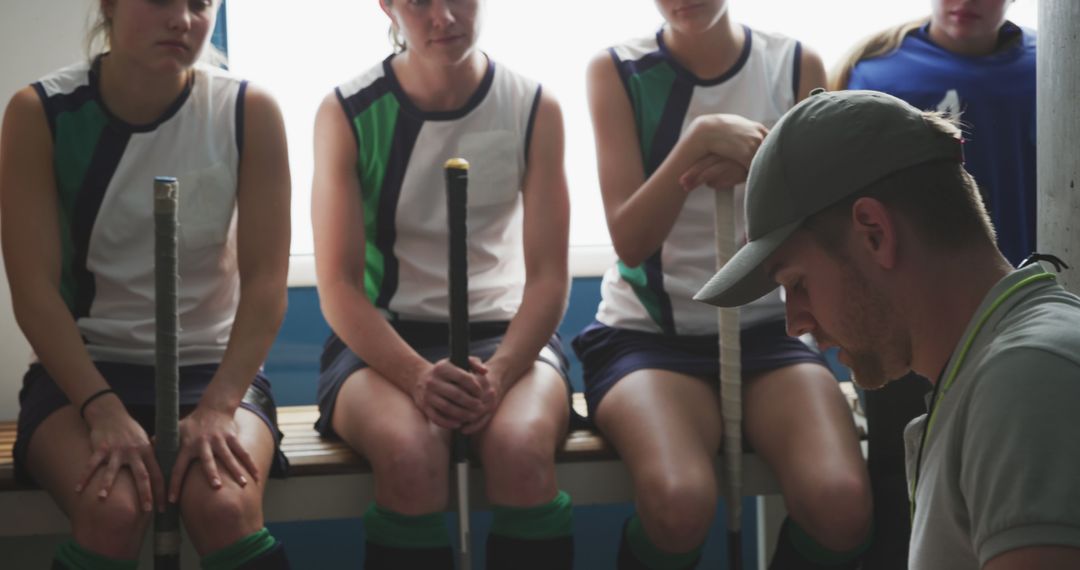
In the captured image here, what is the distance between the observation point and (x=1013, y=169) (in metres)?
2.50

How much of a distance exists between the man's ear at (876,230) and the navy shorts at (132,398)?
1358 mm

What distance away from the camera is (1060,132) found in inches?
84.7

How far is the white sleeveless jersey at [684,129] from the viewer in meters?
2.51

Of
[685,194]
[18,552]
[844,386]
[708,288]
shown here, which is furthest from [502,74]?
[18,552]

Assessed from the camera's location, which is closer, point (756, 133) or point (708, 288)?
point (708, 288)

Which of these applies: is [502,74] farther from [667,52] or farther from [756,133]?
[756,133]

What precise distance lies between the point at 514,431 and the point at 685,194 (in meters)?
0.53

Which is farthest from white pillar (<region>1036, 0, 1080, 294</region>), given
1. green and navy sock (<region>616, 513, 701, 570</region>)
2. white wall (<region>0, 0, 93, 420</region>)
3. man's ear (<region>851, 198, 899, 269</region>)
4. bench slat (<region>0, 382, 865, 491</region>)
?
white wall (<region>0, 0, 93, 420</region>)

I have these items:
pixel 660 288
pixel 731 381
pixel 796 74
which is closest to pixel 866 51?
pixel 796 74

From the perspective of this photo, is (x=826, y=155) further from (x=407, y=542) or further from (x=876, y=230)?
(x=407, y=542)

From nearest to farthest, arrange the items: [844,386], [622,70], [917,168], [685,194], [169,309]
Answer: [917,168], [169,309], [685,194], [622,70], [844,386]

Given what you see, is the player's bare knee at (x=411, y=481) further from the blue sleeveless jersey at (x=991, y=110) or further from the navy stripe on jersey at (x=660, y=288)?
the blue sleeveless jersey at (x=991, y=110)

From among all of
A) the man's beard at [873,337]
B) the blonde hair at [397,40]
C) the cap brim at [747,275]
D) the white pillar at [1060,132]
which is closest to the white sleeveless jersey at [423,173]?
the blonde hair at [397,40]

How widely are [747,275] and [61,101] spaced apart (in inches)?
58.9
